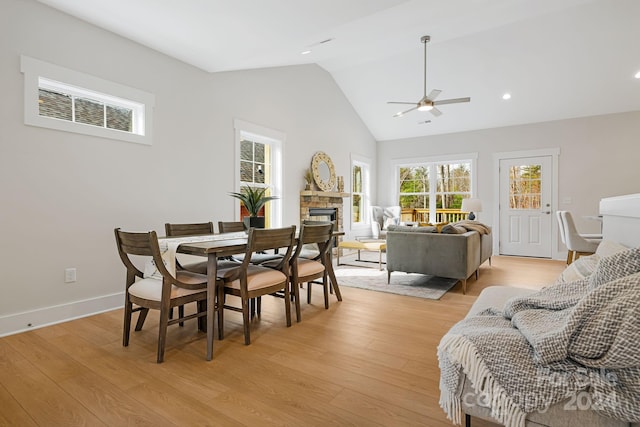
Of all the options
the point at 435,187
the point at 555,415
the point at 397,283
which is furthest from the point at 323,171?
the point at 555,415

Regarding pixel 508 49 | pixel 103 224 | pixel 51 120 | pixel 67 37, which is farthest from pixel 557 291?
pixel 508 49

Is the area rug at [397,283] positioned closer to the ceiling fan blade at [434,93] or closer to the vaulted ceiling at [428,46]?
the ceiling fan blade at [434,93]

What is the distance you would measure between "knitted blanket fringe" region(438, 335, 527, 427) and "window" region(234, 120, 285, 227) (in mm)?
3721

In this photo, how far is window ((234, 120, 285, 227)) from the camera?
473cm

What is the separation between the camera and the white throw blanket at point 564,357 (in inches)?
39.4

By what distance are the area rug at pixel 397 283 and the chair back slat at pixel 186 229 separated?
1.82 meters

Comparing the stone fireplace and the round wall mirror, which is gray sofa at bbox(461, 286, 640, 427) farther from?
the round wall mirror

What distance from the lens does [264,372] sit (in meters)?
2.03

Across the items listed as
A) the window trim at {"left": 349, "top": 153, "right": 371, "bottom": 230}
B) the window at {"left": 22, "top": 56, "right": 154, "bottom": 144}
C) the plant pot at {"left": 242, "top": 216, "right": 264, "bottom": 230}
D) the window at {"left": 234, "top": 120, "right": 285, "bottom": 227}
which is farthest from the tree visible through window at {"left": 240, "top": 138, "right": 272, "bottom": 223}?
the window trim at {"left": 349, "top": 153, "right": 371, "bottom": 230}

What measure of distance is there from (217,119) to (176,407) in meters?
3.45

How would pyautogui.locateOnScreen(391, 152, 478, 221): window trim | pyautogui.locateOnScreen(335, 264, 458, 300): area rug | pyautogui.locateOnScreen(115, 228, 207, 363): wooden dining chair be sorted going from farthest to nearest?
pyautogui.locateOnScreen(391, 152, 478, 221): window trim < pyautogui.locateOnScreen(335, 264, 458, 300): area rug < pyautogui.locateOnScreen(115, 228, 207, 363): wooden dining chair

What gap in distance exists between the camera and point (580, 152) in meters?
6.18

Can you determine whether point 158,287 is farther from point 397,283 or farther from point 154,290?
point 397,283

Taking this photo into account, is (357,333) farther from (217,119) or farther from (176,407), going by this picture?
(217,119)
